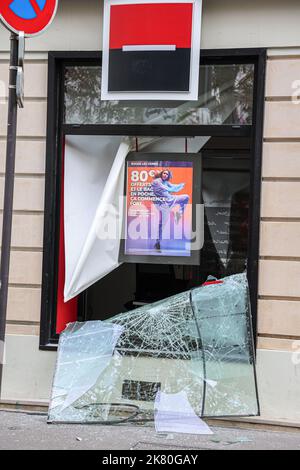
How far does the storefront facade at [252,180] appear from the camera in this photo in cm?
595

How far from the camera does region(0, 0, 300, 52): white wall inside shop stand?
5.99 m

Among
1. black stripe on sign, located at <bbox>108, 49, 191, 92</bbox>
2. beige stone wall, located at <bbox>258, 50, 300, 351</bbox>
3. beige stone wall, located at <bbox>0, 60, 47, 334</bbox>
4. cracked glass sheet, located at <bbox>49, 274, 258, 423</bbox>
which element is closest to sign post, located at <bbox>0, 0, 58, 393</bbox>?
cracked glass sheet, located at <bbox>49, 274, 258, 423</bbox>

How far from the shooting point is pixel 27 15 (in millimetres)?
4684

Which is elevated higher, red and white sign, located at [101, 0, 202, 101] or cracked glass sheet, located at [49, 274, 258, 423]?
red and white sign, located at [101, 0, 202, 101]

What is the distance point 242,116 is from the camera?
624cm

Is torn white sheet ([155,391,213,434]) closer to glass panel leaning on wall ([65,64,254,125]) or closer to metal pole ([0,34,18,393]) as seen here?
metal pole ([0,34,18,393])

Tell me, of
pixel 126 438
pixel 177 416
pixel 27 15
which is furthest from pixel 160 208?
pixel 27 15

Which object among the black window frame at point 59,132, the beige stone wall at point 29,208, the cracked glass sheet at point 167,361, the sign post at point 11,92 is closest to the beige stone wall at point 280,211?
the black window frame at point 59,132

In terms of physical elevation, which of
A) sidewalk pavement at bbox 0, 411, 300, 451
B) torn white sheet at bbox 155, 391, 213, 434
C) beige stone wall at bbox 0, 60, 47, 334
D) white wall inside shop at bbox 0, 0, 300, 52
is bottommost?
sidewalk pavement at bbox 0, 411, 300, 451

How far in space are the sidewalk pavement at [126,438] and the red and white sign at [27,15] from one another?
3194mm

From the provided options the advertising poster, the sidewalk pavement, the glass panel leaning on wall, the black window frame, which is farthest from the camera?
the advertising poster

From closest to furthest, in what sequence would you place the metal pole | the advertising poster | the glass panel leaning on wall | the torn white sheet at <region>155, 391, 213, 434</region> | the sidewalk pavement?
the metal pole
the sidewalk pavement
the torn white sheet at <region>155, 391, 213, 434</region>
the glass panel leaning on wall
the advertising poster

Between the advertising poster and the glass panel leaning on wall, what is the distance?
16.1 inches

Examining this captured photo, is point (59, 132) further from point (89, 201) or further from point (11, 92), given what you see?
point (11, 92)
